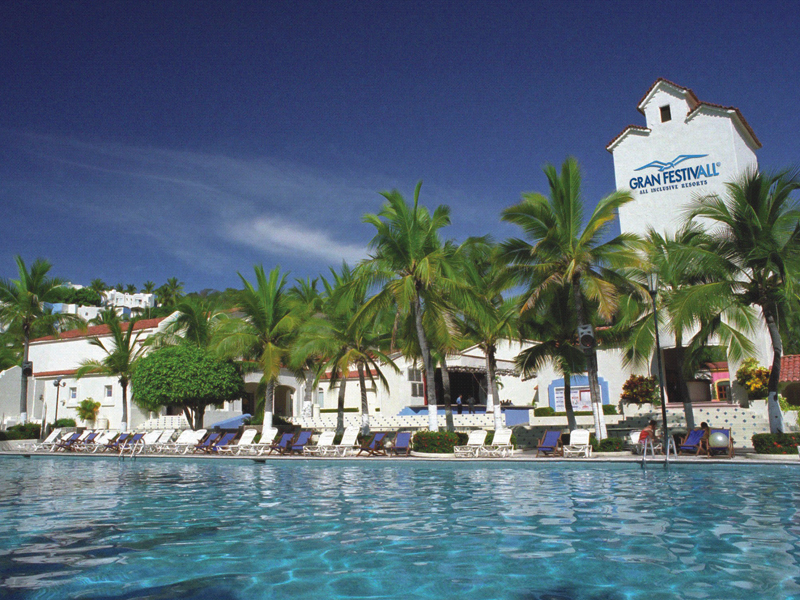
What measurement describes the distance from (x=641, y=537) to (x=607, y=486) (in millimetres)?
5209

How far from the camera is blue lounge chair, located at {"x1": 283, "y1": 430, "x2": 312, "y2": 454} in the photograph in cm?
2247

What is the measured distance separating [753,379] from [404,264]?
541 inches

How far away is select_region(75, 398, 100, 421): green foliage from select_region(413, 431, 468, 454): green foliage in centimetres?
2358

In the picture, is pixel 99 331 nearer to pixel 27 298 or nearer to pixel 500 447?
pixel 27 298

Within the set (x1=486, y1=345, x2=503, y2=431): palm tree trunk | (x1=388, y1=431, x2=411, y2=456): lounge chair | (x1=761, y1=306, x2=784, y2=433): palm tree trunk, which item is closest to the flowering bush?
(x1=761, y1=306, x2=784, y2=433): palm tree trunk

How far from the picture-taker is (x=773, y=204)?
1684 cm

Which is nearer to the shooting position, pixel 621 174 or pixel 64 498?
pixel 64 498

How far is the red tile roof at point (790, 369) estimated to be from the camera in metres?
25.0

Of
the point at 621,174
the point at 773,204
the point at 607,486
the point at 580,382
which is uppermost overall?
the point at 621,174

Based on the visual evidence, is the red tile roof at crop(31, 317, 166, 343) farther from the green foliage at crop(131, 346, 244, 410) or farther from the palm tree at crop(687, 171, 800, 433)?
the palm tree at crop(687, 171, 800, 433)

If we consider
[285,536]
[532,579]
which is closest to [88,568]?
[285,536]

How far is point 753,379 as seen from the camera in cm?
2397

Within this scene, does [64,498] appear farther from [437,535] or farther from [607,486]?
[607,486]

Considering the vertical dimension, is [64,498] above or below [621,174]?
below
